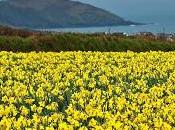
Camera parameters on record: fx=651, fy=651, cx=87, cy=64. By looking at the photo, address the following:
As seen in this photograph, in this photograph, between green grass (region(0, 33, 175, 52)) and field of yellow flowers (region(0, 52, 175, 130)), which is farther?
green grass (region(0, 33, 175, 52))

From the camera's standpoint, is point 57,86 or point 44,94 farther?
point 57,86

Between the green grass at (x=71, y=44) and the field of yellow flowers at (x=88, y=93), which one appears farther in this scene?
the green grass at (x=71, y=44)

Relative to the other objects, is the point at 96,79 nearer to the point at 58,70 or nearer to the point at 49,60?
the point at 58,70

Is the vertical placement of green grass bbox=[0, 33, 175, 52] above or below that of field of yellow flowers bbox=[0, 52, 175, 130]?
below

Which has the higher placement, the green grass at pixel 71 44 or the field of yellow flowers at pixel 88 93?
the field of yellow flowers at pixel 88 93

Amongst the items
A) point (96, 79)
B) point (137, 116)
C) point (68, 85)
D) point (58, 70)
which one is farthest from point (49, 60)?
point (137, 116)

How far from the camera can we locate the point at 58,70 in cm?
1884

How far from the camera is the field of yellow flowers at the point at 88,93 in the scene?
34.5 feet

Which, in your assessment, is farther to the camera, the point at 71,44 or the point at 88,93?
the point at 71,44

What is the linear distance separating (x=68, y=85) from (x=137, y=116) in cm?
471

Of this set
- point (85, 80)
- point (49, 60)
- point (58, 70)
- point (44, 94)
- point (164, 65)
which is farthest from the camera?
point (49, 60)

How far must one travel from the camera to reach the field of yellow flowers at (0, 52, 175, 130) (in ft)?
34.5

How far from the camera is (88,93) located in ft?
44.7

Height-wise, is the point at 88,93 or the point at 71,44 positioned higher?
the point at 88,93
